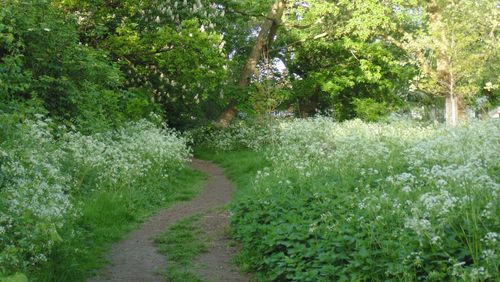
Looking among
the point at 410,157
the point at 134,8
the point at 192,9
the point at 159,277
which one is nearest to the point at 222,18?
the point at 192,9

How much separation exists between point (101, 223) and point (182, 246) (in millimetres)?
1571

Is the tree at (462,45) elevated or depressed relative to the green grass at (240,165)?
elevated

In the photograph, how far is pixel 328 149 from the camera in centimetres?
1172

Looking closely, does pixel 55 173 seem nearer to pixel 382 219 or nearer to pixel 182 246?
pixel 182 246

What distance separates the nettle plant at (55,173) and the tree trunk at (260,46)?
31.7 ft

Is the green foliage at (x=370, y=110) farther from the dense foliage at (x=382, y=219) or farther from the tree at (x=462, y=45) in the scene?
the dense foliage at (x=382, y=219)

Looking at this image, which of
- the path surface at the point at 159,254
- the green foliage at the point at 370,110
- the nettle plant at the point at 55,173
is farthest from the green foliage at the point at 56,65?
the green foliage at the point at 370,110

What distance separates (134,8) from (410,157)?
12709 mm

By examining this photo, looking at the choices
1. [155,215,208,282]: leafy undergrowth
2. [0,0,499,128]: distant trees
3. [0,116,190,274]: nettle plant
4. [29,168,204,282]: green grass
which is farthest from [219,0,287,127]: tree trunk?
[155,215,208,282]: leafy undergrowth

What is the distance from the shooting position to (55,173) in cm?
709

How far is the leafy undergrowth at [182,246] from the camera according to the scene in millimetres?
6117

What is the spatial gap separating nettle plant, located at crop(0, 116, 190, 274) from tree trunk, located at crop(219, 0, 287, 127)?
9673 millimetres

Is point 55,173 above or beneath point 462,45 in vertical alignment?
beneath

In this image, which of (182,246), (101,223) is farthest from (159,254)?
(101,223)
